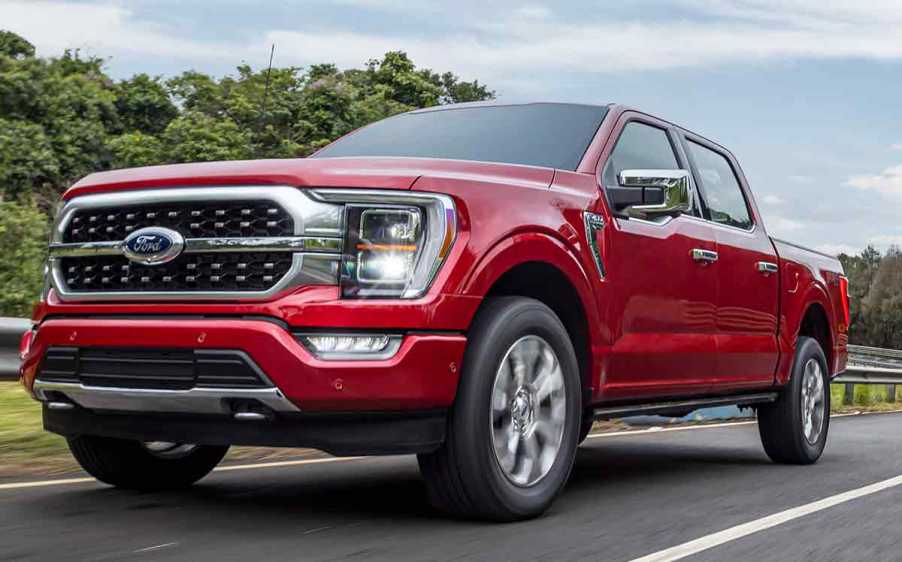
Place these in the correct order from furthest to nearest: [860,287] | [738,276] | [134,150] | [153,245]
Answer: [860,287] → [134,150] → [738,276] → [153,245]

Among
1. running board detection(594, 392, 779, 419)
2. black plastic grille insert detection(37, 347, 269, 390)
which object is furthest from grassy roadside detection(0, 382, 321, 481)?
running board detection(594, 392, 779, 419)

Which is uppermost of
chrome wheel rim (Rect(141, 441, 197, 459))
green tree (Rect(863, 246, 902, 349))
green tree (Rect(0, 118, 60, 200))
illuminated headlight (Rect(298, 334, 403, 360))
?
green tree (Rect(0, 118, 60, 200))

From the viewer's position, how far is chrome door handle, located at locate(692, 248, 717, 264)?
22.0ft

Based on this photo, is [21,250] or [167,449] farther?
[21,250]

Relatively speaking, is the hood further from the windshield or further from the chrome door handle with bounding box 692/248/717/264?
the chrome door handle with bounding box 692/248/717/264

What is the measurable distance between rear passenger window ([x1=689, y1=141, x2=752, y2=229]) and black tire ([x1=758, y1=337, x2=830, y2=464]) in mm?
1069

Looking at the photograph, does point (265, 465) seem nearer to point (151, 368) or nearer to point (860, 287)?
point (151, 368)

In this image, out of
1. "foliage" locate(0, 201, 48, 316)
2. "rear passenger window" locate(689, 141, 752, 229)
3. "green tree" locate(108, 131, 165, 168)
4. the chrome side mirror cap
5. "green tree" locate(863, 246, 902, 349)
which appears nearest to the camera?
the chrome side mirror cap

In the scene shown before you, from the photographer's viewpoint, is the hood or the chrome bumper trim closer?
the chrome bumper trim

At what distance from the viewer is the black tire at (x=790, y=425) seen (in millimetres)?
8141

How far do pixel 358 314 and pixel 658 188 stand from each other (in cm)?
207

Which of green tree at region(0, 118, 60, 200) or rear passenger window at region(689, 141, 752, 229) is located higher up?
green tree at region(0, 118, 60, 200)

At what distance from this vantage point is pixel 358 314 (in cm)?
457

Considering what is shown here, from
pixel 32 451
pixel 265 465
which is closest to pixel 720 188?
pixel 265 465
